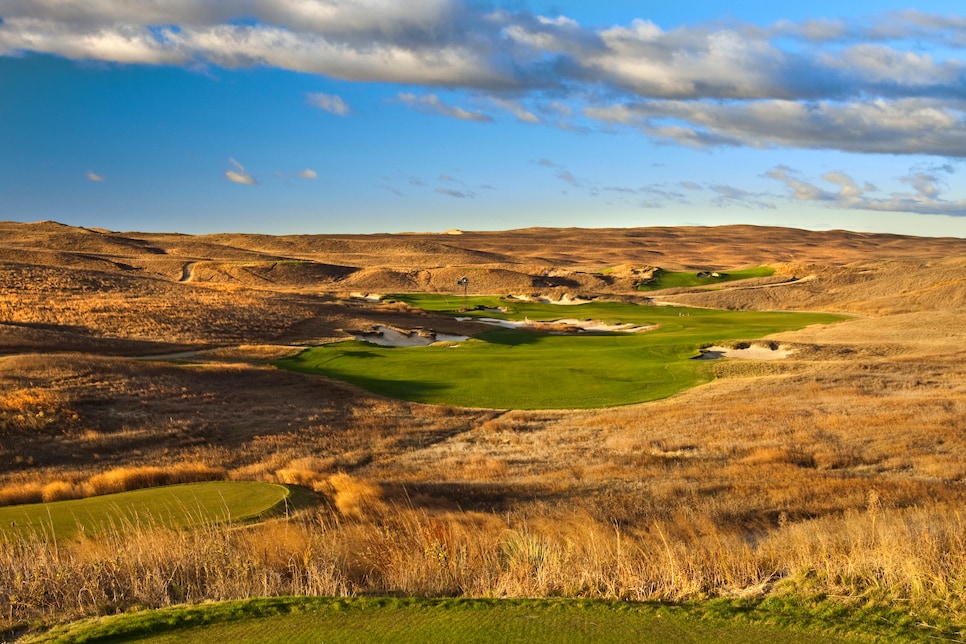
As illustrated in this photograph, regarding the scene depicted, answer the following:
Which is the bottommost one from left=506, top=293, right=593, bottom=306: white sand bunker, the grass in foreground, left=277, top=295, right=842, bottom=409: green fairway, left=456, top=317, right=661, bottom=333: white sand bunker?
left=277, top=295, right=842, bottom=409: green fairway

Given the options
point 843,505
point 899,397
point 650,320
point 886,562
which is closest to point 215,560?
point 886,562

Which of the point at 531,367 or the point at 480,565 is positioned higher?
the point at 480,565

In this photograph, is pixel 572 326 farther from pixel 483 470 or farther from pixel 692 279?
pixel 692 279

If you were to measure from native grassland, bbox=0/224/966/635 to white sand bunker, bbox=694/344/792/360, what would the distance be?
4.17 ft

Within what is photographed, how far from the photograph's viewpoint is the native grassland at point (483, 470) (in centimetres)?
712

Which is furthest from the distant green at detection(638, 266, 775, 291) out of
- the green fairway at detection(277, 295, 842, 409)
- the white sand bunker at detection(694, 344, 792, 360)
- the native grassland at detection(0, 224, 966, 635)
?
the white sand bunker at detection(694, 344, 792, 360)

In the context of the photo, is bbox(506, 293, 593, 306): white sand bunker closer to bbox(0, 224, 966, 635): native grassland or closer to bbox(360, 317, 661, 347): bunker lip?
bbox(360, 317, 661, 347): bunker lip

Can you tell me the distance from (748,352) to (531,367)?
11643 millimetres

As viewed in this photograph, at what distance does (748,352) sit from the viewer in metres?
37.2

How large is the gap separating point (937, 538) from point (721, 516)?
321 centimetres

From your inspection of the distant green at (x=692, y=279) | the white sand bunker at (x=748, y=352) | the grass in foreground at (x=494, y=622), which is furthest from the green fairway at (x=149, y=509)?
the distant green at (x=692, y=279)

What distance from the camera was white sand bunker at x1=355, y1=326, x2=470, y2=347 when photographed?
4456 cm

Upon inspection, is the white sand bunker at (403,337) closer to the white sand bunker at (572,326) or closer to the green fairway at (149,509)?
the white sand bunker at (572,326)

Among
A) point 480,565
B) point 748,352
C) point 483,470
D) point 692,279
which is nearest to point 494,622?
point 480,565
